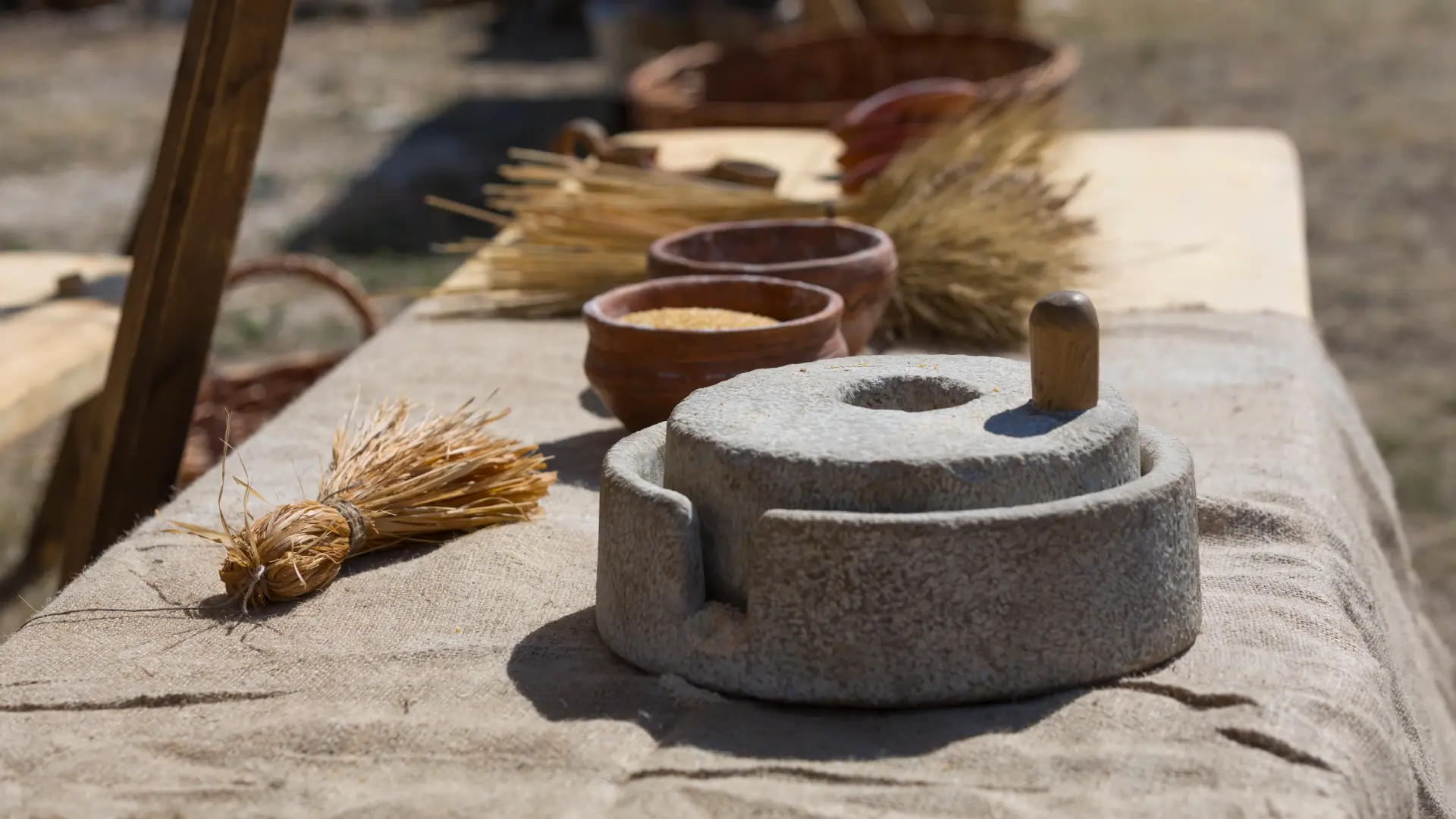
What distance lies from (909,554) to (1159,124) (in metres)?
5.57

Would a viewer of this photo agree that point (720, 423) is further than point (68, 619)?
No

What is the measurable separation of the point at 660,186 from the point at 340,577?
3.49ft

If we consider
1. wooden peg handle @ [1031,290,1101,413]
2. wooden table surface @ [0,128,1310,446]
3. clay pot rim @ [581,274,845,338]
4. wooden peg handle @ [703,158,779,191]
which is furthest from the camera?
wooden peg handle @ [703,158,779,191]

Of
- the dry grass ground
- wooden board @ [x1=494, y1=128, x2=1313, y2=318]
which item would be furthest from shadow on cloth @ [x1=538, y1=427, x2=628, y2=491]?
the dry grass ground

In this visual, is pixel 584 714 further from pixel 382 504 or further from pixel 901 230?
pixel 901 230

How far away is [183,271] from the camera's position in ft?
6.52

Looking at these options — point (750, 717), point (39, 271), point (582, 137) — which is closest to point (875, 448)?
point (750, 717)

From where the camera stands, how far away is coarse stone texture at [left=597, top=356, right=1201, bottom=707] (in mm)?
1002

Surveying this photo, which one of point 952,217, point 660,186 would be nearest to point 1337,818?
point 952,217

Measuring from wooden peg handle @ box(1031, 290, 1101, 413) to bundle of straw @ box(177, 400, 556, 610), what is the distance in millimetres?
536

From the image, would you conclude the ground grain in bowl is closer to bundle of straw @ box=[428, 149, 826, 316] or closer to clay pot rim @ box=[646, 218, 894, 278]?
clay pot rim @ box=[646, 218, 894, 278]

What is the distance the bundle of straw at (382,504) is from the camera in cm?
126

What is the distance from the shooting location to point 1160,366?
6.18 ft

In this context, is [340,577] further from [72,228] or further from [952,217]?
[72,228]
